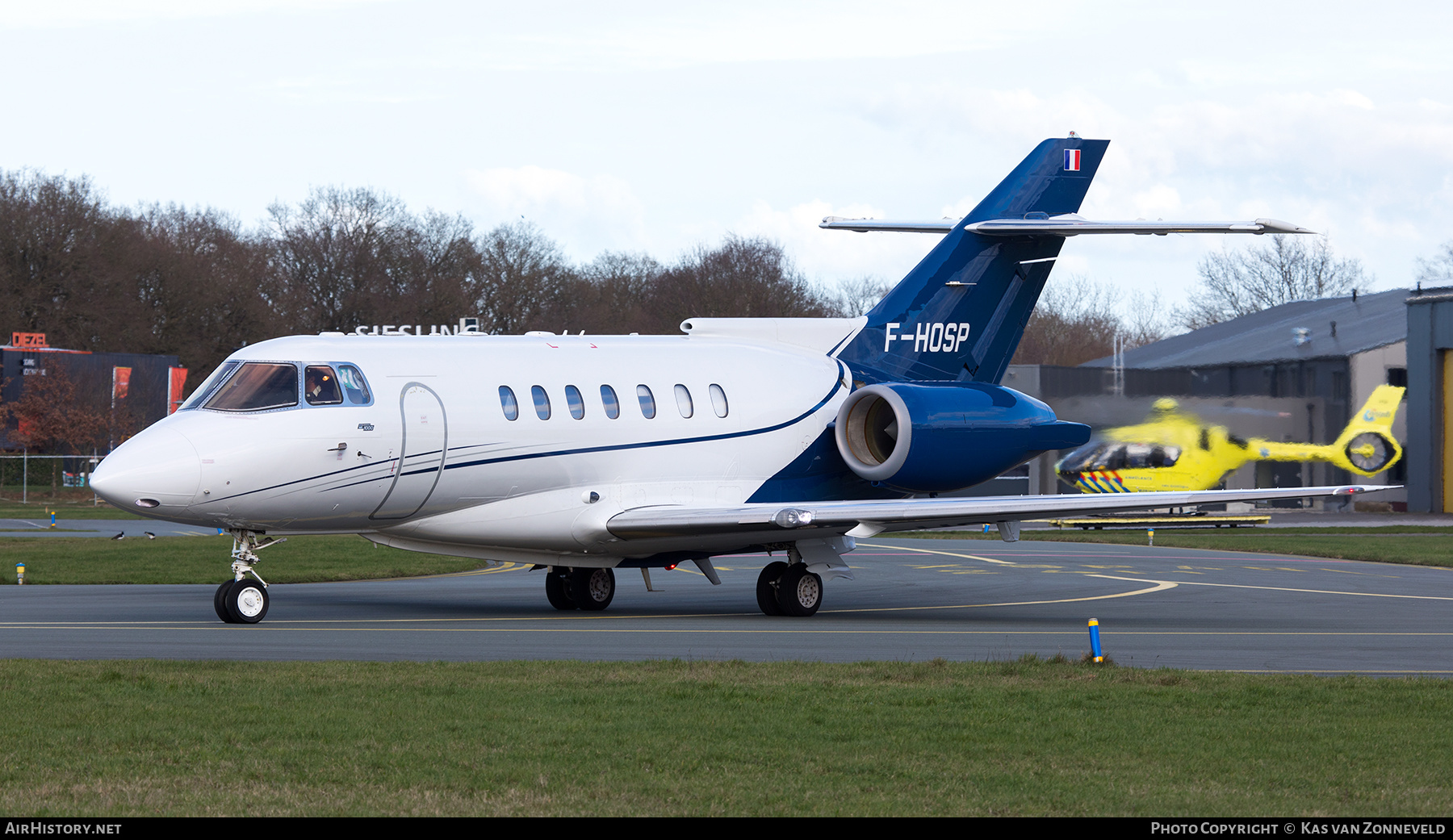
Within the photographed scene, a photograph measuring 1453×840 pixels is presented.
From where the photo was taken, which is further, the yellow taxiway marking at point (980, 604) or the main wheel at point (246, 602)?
the yellow taxiway marking at point (980, 604)

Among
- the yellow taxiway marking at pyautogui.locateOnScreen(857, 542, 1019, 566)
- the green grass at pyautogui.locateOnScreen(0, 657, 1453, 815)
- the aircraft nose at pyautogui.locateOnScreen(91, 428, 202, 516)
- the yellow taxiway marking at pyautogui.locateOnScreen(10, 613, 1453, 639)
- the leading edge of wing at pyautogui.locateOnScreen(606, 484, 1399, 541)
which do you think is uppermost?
the aircraft nose at pyautogui.locateOnScreen(91, 428, 202, 516)

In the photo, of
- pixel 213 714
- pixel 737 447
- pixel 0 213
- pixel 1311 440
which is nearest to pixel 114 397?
pixel 0 213

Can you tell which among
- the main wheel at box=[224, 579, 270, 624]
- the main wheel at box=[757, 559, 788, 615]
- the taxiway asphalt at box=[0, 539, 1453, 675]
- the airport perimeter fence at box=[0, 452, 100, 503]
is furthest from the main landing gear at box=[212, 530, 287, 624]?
the airport perimeter fence at box=[0, 452, 100, 503]

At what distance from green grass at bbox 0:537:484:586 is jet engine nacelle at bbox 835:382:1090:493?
311 inches

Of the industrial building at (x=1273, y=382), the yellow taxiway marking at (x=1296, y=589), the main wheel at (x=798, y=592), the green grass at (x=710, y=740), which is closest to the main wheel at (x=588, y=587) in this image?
the main wheel at (x=798, y=592)

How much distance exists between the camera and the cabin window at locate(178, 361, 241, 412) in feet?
65.0

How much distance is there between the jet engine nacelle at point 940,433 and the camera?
23.8m

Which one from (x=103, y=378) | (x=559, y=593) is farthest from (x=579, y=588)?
(x=103, y=378)

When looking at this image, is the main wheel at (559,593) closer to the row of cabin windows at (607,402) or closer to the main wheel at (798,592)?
the row of cabin windows at (607,402)

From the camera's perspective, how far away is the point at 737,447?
23750 mm

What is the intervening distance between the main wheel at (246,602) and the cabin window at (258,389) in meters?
2.09

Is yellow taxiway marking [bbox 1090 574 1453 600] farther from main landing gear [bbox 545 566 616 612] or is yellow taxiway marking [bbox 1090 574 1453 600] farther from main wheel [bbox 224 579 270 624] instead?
main wheel [bbox 224 579 270 624]
